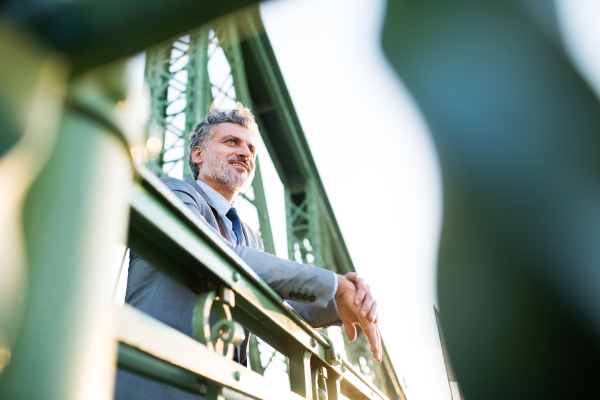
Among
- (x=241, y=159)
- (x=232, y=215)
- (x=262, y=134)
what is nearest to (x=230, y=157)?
(x=241, y=159)

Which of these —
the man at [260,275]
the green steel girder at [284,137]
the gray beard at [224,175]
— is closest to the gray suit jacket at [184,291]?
the man at [260,275]

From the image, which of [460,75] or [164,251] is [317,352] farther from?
[460,75]

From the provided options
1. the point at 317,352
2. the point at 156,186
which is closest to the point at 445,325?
the point at 156,186

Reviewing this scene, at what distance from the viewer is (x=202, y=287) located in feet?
2.41

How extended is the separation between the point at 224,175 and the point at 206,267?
133 cm

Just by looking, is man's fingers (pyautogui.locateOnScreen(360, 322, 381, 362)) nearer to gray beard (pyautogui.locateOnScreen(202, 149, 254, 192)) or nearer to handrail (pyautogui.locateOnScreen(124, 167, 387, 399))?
handrail (pyautogui.locateOnScreen(124, 167, 387, 399))

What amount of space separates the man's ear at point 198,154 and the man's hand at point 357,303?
121cm

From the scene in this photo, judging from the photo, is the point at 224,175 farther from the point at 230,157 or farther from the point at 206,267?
the point at 206,267

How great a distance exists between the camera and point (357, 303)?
1.07 meters

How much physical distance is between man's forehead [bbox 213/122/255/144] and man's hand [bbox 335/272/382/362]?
1.21 metres

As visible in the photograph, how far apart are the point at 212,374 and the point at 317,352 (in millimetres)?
525

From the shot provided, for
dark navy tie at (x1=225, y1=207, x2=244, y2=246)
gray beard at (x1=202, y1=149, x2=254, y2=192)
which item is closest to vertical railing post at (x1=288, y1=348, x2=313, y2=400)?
dark navy tie at (x1=225, y1=207, x2=244, y2=246)

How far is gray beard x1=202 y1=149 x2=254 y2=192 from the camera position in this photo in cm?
201

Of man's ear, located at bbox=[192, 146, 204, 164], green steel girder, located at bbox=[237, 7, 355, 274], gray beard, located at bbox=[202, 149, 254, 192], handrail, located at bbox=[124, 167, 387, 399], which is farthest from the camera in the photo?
green steel girder, located at bbox=[237, 7, 355, 274]
